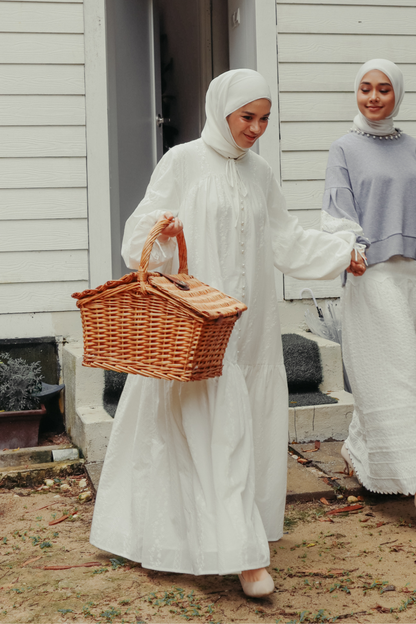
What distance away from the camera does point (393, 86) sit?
132 inches

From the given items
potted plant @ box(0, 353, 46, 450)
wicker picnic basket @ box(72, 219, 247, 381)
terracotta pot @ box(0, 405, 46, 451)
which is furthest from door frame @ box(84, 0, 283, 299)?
wicker picnic basket @ box(72, 219, 247, 381)

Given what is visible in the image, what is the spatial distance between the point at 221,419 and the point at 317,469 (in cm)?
166

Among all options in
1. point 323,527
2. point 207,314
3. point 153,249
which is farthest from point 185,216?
point 323,527

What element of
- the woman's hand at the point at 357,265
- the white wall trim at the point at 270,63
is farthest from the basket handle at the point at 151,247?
the white wall trim at the point at 270,63

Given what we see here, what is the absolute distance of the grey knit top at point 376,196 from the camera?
3330mm

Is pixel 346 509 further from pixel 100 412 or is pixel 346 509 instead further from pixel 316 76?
pixel 316 76

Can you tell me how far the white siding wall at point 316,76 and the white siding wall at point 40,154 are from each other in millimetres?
1524

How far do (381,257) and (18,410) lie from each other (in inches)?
97.4

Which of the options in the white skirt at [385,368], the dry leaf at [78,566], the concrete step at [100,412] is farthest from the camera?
the concrete step at [100,412]

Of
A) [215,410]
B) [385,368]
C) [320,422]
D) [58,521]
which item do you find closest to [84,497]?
[58,521]

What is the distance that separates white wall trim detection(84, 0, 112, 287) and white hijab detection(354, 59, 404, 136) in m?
2.12

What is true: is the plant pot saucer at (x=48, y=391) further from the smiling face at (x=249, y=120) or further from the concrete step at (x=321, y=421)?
the smiling face at (x=249, y=120)

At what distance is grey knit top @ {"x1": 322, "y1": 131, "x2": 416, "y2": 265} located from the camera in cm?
333

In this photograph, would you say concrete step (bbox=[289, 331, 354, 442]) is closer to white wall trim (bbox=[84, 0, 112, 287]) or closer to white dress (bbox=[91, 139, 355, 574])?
white dress (bbox=[91, 139, 355, 574])
